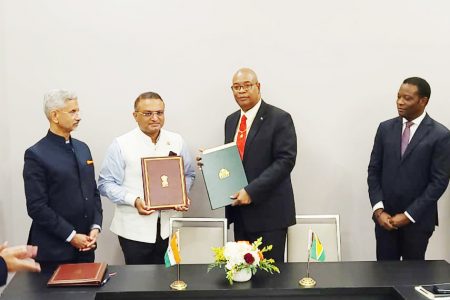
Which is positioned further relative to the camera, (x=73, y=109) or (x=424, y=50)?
(x=424, y=50)

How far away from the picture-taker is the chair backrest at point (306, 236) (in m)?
3.63

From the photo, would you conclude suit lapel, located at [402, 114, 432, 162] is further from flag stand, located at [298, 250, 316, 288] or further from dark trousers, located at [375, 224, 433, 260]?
flag stand, located at [298, 250, 316, 288]

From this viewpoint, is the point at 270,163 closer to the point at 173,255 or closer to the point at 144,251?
the point at 144,251

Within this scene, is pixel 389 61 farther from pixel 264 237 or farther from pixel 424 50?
pixel 264 237

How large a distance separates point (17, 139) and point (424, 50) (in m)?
3.25

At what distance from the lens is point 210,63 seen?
4.25m

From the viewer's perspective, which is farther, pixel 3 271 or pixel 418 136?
pixel 418 136

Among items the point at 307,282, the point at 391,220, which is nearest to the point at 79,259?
the point at 307,282

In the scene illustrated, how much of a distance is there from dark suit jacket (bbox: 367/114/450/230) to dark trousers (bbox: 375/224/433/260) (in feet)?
0.22

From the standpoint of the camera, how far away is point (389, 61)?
4305mm

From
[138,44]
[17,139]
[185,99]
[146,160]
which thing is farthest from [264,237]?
[17,139]

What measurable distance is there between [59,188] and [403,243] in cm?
226

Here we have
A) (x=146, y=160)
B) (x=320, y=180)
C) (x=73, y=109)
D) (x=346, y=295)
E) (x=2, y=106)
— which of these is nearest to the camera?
(x=346, y=295)

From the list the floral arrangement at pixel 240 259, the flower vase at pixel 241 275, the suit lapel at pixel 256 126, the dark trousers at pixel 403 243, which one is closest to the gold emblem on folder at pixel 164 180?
the suit lapel at pixel 256 126
